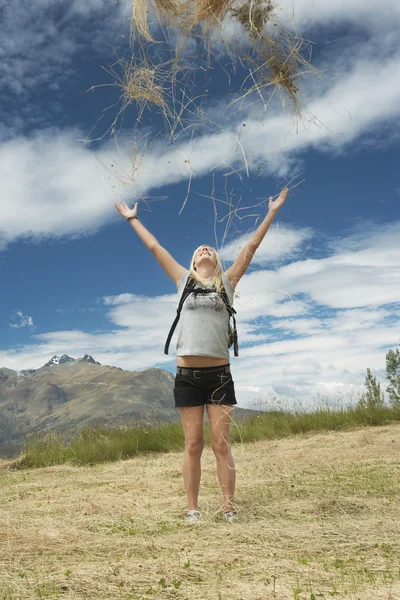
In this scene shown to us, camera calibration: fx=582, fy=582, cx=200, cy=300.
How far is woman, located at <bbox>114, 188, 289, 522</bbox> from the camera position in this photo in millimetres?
3977

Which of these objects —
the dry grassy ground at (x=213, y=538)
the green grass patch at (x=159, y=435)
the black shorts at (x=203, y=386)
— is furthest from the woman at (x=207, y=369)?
the green grass patch at (x=159, y=435)

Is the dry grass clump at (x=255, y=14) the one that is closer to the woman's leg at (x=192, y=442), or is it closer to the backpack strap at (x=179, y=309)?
the backpack strap at (x=179, y=309)

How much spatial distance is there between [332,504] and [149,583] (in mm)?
2243

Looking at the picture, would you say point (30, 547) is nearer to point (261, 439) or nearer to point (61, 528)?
point (61, 528)

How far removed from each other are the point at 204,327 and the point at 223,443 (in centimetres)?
82

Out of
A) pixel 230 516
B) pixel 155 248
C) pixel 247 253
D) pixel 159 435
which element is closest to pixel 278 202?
pixel 247 253

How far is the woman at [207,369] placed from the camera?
3977mm

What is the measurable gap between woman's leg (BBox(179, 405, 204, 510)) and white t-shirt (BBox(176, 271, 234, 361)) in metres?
0.41

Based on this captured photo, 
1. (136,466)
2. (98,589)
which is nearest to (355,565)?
(98,589)

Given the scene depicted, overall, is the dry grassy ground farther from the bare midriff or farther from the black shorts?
the bare midriff

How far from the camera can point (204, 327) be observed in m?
4.01

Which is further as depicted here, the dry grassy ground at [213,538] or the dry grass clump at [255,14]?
the dry grass clump at [255,14]

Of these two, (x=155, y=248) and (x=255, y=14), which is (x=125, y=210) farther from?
(x=255, y=14)

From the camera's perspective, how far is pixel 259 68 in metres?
4.36
